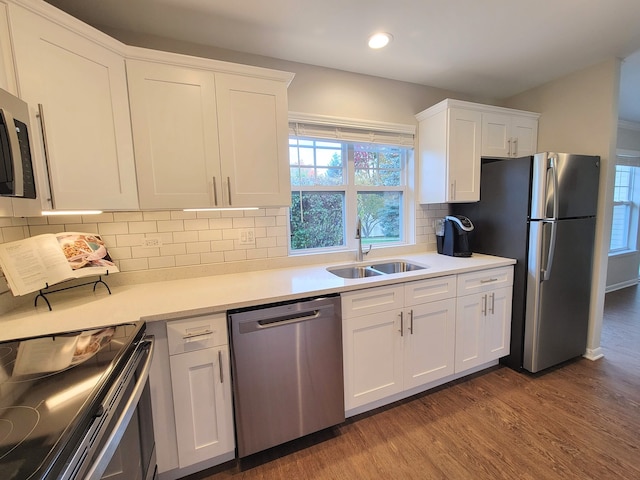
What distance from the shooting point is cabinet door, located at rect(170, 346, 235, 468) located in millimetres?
1359

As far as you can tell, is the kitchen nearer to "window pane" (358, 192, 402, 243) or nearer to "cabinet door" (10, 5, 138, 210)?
"window pane" (358, 192, 402, 243)

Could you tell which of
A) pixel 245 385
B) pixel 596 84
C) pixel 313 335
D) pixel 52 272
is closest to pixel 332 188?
pixel 313 335

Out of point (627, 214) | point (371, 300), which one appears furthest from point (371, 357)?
→ point (627, 214)

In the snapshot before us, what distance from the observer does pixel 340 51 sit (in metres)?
2.01

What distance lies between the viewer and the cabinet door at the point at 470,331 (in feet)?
6.83

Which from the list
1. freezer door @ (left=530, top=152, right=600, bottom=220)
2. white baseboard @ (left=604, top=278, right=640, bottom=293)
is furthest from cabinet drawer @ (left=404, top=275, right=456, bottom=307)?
white baseboard @ (left=604, top=278, right=640, bottom=293)

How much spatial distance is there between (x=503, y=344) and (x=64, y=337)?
2.81 metres

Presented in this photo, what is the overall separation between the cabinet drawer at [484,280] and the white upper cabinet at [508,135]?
1.04 metres

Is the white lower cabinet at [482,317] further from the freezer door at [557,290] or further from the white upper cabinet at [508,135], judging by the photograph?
the white upper cabinet at [508,135]

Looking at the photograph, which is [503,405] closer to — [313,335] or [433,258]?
[433,258]

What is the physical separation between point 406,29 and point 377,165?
3.41 ft

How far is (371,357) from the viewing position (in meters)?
1.78

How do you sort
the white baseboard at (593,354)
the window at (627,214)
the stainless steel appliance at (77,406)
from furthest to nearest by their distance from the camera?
the window at (627,214), the white baseboard at (593,354), the stainless steel appliance at (77,406)

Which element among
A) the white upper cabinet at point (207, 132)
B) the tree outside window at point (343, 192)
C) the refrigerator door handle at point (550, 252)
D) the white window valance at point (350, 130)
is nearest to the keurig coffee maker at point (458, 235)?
the tree outside window at point (343, 192)
